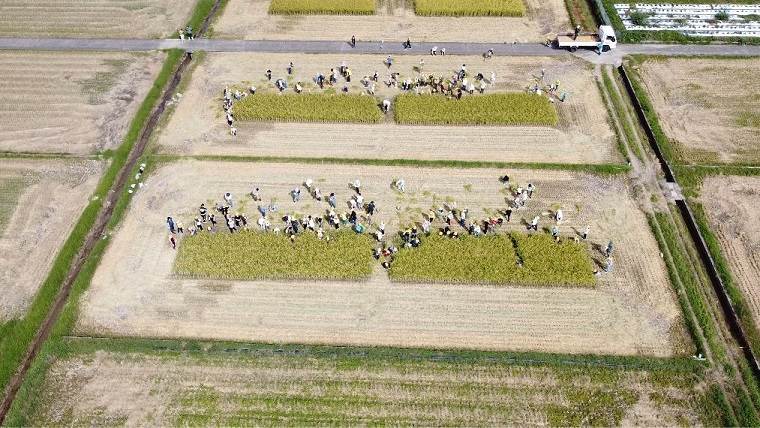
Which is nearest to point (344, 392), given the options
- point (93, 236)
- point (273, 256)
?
point (273, 256)

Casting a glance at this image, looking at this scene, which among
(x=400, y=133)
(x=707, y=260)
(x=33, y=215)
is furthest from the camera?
(x=400, y=133)

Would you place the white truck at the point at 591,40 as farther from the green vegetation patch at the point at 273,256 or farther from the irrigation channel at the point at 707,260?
the green vegetation patch at the point at 273,256

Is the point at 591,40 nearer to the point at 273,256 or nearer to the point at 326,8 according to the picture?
the point at 326,8

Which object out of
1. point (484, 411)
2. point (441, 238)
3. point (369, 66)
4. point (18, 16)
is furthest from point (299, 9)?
point (484, 411)

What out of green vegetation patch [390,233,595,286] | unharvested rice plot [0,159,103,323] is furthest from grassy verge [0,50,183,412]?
green vegetation patch [390,233,595,286]

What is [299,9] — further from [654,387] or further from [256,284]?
[654,387]

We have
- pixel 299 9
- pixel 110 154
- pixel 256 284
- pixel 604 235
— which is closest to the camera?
pixel 256 284
